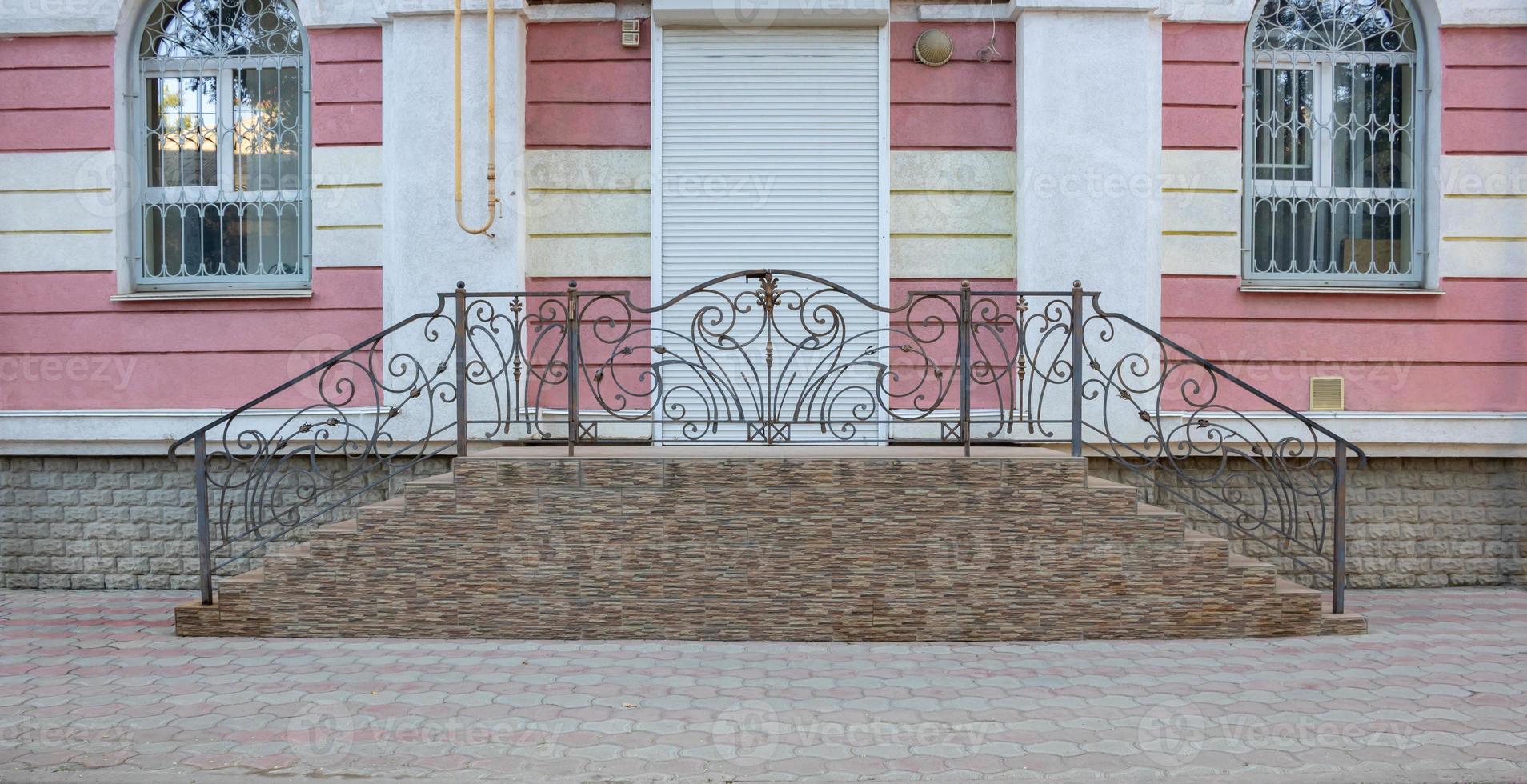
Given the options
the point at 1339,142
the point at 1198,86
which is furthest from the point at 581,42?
the point at 1339,142

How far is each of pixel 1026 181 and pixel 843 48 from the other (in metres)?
1.69

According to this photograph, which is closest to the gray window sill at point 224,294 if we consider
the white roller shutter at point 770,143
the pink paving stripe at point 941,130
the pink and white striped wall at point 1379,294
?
the white roller shutter at point 770,143

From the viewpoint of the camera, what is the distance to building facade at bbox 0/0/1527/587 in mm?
8461

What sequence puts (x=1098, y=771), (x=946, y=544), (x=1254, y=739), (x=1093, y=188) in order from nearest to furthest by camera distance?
(x=1098, y=771) < (x=1254, y=739) < (x=946, y=544) < (x=1093, y=188)

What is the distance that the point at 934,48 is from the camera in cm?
862

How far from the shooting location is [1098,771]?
4703mm

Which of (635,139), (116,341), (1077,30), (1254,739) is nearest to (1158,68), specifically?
(1077,30)

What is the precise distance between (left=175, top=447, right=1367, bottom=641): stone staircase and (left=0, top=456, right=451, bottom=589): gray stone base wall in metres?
2.01

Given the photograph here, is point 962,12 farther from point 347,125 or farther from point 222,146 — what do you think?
point 222,146

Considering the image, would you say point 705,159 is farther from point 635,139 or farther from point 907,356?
point 907,356

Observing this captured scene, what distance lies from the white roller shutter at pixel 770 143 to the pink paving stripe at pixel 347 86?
214cm

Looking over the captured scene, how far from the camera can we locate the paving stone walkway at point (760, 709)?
15.7 feet

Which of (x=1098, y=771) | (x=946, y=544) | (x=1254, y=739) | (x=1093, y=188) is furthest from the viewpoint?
(x=1093, y=188)

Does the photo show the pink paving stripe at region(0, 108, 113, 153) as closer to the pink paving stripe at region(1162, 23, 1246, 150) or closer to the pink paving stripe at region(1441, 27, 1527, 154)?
the pink paving stripe at region(1162, 23, 1246, 150)
